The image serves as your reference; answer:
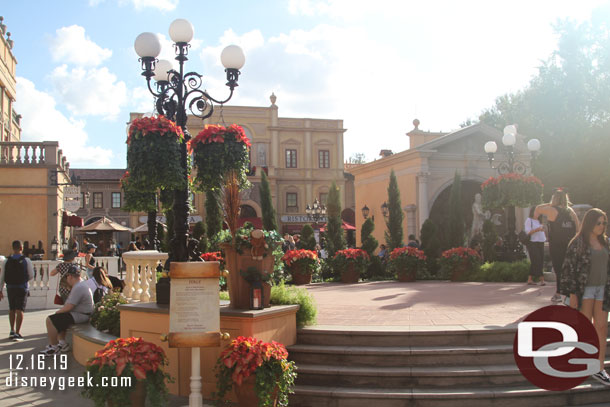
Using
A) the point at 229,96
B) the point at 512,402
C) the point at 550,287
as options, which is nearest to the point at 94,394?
the point at 512,402

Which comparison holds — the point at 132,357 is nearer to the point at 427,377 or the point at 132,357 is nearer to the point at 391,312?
the point at 427,377

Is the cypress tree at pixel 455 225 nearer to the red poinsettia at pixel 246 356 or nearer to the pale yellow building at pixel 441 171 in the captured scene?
the pale yellow building at pixel 441 171

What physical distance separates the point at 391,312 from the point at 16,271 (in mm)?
7120

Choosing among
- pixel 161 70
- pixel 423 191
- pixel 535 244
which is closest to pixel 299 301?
pixel 161 70

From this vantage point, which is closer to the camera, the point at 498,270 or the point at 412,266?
the point at 498,270

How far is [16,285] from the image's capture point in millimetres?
10703

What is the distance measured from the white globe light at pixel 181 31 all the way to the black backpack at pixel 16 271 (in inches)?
213

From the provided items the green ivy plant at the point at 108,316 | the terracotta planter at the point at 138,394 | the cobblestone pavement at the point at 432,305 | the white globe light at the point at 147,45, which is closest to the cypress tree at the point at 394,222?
the cobblestone pavement at the point at 432,305

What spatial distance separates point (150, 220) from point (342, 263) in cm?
674

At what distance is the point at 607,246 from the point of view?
6512mm

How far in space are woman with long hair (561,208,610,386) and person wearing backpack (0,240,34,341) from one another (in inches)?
364

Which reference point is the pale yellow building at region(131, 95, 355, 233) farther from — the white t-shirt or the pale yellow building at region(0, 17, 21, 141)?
the white t-shirt

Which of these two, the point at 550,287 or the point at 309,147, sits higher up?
the point at 309,147

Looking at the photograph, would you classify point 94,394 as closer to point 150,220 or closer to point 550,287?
point 150,220
